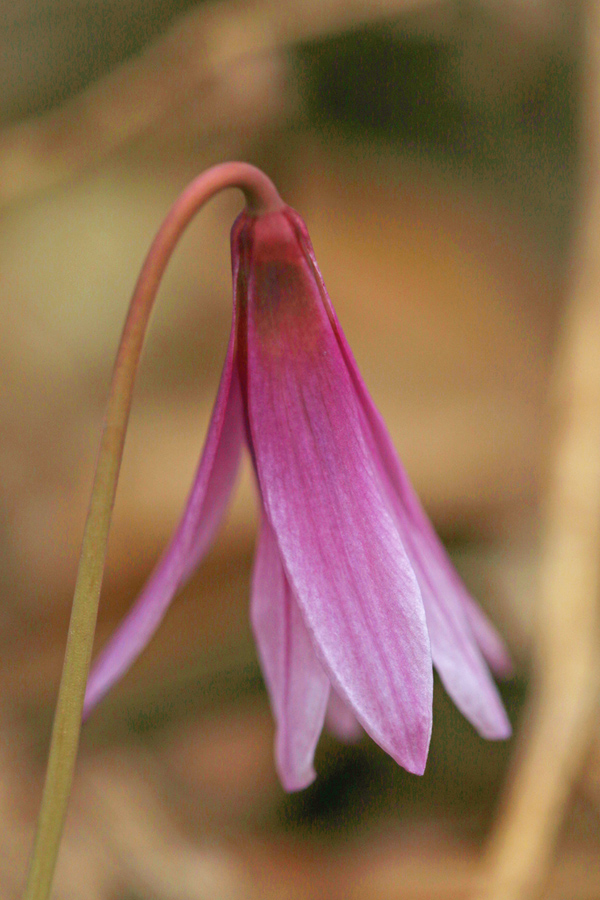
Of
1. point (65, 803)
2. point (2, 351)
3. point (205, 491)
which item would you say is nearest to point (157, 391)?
point (2, 351)

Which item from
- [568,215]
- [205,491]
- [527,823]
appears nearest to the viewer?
[205,491]

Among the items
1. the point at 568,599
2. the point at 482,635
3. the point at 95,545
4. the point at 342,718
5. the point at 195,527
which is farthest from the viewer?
the point at 568,599

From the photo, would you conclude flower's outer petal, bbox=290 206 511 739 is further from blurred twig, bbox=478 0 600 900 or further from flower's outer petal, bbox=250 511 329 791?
blurred twig, bbox=478 0 600 900

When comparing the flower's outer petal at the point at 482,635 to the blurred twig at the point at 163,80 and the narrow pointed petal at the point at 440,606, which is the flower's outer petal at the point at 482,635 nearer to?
the narrow pointed petal at the point at 440,606

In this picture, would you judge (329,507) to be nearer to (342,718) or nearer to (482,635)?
(482,635)

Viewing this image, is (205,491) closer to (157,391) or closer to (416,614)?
(416,614)

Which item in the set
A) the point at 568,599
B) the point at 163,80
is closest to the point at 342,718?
the point at 568,599

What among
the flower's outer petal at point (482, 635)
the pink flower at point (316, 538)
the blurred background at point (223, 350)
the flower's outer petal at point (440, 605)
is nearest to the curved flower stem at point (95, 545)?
the pink flower at point (316, 538)
